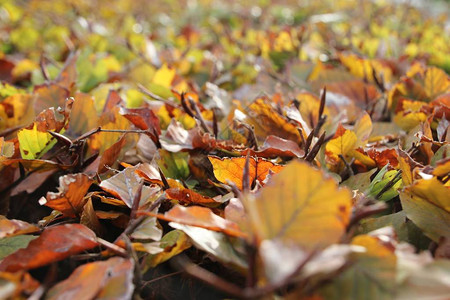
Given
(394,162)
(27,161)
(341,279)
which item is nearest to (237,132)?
(394,162)

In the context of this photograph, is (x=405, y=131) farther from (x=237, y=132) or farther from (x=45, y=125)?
(x=45, y=125)

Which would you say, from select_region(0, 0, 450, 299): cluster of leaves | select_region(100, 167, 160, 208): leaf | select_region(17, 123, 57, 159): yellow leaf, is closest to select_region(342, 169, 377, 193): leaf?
select_region(0, 0, 450, 299): cluster of leaves

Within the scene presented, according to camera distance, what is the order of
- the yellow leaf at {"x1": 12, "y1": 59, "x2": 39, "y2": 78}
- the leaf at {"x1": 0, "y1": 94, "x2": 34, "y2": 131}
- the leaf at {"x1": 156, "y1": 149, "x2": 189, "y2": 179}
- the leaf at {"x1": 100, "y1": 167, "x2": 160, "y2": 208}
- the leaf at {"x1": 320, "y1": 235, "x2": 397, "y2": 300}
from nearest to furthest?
the leaf at {"x1": 320, "y1": 235, "x2": 397, "y2": 300}, the leaf at {"x1": 100, "y1": 167, "x2": 160, "y2": 208}, the leaf at {"x1": 156, "y1": 149, "x2": 189, "y2": 179}, the leaf at {"x1": 0, "y1": 94, "x2": 34, "y2": 131}, the yellow leaf at {"x1": 12, "y1": 59, "x2": 39, "y2": 78}

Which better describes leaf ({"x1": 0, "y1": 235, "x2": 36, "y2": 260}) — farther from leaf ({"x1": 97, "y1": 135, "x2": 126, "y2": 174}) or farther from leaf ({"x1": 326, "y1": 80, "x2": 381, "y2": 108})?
leaf ({"x1": 326, "y1": 80, "x2": 381, "y2": 108})

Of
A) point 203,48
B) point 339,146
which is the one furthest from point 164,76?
point 203,48

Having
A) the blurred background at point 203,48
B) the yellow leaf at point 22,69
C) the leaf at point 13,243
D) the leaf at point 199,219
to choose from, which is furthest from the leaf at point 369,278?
the yellow leaf at point 22,69

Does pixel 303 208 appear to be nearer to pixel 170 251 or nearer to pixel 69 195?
pixel 170 251
